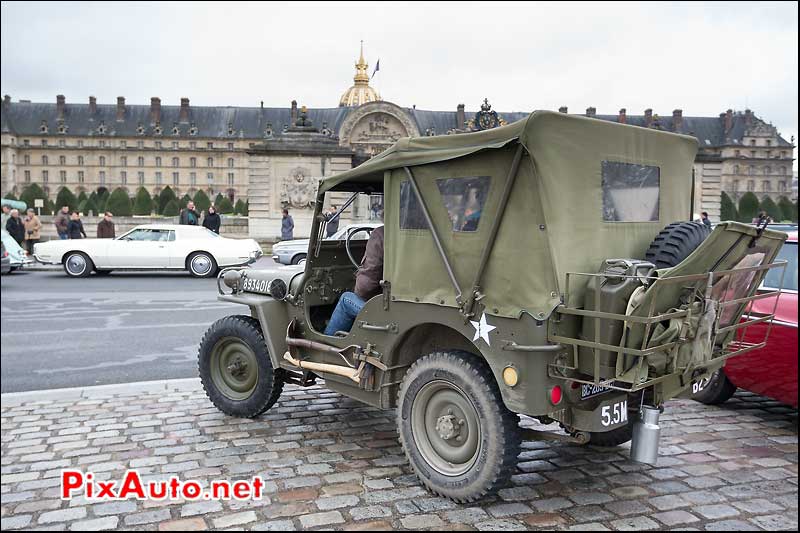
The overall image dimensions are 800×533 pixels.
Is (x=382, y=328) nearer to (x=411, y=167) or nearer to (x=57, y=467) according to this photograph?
(x=411, y=167)

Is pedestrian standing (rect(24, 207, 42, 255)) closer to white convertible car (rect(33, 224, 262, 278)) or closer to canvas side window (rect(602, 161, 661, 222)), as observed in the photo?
white convertible car (rect(33, 224, 262, 278))

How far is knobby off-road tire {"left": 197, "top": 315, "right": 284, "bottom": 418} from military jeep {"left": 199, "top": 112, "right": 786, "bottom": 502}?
896 millimetres

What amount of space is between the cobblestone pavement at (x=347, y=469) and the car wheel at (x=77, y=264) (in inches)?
508

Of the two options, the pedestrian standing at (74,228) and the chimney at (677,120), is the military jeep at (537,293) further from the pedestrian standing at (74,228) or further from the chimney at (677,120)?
the chimney at (677,120)

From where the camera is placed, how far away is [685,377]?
179 inches

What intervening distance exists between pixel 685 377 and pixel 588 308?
105cm

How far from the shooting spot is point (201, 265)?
19016mm

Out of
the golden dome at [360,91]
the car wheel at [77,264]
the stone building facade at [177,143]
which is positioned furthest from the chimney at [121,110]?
the car wheel at [77,264]

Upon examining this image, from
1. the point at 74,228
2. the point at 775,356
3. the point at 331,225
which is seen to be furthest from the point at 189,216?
the point at 775,356

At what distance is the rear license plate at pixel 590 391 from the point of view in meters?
4.28

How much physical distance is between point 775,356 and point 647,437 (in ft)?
8.29

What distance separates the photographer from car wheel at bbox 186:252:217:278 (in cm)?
1895

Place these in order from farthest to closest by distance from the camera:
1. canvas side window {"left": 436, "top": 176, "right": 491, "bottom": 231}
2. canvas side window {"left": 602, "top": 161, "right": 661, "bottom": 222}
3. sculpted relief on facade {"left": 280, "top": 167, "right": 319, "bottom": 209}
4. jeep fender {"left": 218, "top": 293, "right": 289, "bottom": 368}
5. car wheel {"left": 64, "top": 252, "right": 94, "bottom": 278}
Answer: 1. sculpted relief on facade {"left": 280, "top": 167, "right": 319, "bottom": 209}
2. car wheel {"left": 64, "top": 252, "right": 94, "bottom": 278}
3. jeep fender {"left": 218, "top": 293, "right": 289, "bottom": 368}
4. canvas side window {"left": 602, "top": 161, "right": 661, "bottom": 222}
5. canvas side window {"left": 436, "top": 176, "right": 491, "bottom": 231}

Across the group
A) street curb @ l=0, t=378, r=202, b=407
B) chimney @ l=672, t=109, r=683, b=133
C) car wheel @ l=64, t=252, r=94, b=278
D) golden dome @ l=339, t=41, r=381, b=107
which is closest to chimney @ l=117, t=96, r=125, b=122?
golden dome @ l=339, t=41, r=381, b=107
